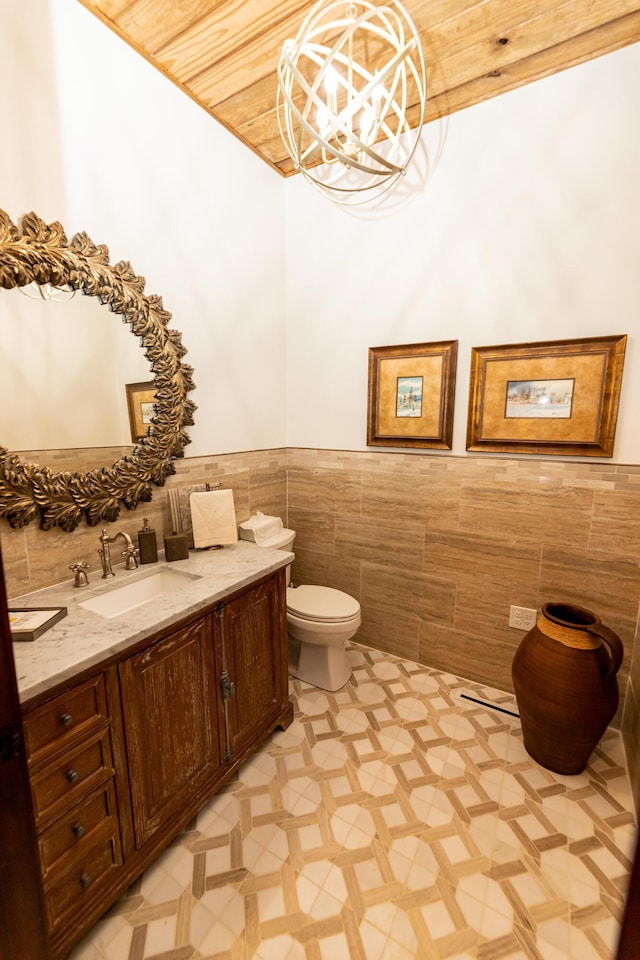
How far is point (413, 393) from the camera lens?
2.20 metres

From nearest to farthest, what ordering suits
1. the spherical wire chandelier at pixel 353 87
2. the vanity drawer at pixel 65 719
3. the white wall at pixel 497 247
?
the vanity drawer at pixel 65 719 → the spherical wire chandelier at pixel 353 87 → the white wall at pixel 497 247

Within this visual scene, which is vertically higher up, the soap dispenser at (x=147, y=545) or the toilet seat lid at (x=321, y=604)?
the soap dispenser at (x=147, y=545)

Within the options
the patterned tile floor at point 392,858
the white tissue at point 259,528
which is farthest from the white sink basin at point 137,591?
the patterned tile floor at point 392,858

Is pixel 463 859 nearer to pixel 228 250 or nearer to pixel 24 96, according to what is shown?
pixel 228 250

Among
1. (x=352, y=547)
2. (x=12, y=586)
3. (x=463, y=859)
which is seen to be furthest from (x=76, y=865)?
(x=352, y=547)

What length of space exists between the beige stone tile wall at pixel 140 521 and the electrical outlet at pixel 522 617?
1477mm

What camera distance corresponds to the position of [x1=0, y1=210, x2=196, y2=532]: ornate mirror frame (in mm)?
1344

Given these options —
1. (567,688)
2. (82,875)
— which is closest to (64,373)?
(82,875)

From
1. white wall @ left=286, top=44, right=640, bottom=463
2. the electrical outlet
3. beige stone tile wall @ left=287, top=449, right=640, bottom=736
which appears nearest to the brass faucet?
beige stone tile wall @ left=287, top=449, right=640, bottom=736

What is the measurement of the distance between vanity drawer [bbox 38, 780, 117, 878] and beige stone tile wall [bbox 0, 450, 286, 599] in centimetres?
72

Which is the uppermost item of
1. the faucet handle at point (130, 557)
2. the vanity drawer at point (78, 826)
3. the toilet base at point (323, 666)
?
the faucet handle at point (130, 557)

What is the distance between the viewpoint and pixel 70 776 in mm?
1083

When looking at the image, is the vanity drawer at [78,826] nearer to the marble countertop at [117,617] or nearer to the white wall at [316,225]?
the marble countertop at [117,617]

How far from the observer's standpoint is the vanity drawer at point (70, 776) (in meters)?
1.02
